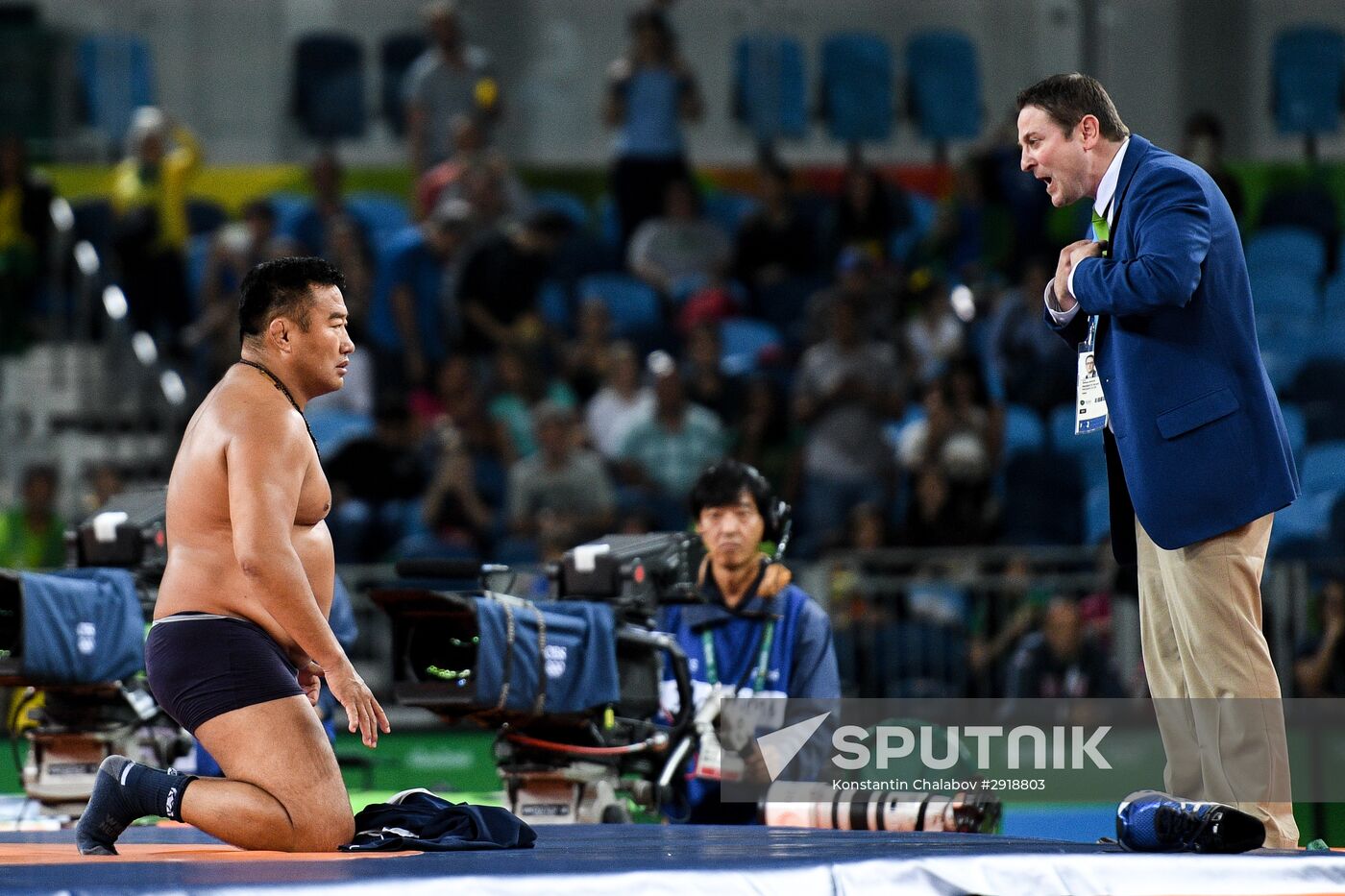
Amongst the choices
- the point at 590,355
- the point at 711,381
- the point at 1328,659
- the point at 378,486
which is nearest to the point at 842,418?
the point at 711,381

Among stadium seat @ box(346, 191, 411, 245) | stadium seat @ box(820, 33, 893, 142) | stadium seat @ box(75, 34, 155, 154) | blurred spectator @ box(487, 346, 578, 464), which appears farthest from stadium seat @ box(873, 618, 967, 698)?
stadium seat @ box(75, 34, 155, 154)

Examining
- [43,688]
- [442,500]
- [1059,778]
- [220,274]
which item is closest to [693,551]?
[1059,778]

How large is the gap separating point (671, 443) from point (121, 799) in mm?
6943

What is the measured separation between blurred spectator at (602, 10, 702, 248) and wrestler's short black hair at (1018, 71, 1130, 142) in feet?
27.7

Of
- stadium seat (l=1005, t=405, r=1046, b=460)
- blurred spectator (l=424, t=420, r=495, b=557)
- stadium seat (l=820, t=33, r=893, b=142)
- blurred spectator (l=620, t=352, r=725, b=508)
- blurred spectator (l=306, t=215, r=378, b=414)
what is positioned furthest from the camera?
stadium seat (l=820, t=33, r=893, b=142)

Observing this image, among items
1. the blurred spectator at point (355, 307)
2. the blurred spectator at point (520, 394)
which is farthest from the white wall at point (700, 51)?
the blurred spectator at point (520, 394)

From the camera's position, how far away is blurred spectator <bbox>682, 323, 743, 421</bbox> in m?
11.6

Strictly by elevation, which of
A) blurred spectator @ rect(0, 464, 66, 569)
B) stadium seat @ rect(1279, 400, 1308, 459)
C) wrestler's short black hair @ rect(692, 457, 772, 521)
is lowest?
blurred spectator @ rect(0, 464, 66, 569)

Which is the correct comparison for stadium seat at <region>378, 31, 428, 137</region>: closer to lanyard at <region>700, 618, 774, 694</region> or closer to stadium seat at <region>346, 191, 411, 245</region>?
stadium seat at <region>346, 191, 411, 245</region>

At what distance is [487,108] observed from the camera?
1313 cm

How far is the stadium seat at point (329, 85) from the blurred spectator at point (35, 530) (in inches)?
165

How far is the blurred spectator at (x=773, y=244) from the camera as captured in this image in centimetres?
1289

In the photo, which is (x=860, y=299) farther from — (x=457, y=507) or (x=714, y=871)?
(x=714, y=871)

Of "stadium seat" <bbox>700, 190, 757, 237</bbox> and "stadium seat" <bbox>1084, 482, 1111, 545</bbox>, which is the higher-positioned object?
"stadium seat" <bbox>700, 190, 757, 237</bbox>
